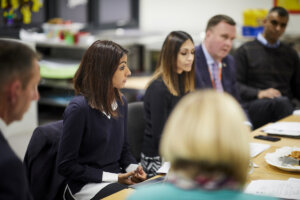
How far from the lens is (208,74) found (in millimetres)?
3166

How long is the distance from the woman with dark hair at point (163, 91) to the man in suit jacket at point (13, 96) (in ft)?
4.57

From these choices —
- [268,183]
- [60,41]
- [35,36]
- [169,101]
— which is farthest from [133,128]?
[35,36]

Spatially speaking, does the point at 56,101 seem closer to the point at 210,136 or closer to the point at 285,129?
the point at 285,129

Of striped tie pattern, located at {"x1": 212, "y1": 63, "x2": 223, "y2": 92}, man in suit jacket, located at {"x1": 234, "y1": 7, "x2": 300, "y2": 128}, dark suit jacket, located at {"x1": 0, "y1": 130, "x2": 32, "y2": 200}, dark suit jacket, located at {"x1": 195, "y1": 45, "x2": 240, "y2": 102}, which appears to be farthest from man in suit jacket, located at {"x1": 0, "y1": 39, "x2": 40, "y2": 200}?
man in suit jacket, located at {"x1": 234, "y1": 7, "x2": 300, "y2": 128}

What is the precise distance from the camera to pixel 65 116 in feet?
6.65

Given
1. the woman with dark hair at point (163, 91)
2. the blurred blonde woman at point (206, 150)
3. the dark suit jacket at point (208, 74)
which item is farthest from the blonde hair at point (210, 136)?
the dark suit jacket at point (208, 74)

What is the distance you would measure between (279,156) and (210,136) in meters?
1.32

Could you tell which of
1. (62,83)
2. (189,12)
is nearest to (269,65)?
(189,12)

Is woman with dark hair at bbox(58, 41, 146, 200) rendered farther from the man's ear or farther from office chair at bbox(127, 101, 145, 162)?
the man's ear

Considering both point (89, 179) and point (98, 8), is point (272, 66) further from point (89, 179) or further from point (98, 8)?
point (98, 8)

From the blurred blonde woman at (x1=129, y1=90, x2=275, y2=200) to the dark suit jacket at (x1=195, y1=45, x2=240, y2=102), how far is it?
7.12 feet

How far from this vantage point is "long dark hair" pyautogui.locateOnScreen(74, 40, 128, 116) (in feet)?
6.81

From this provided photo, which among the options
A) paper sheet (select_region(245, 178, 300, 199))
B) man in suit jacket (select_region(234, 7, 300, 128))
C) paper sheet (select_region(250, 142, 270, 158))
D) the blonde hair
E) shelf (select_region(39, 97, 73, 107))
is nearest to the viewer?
the blonde hair

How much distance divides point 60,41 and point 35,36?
1.55 feet
